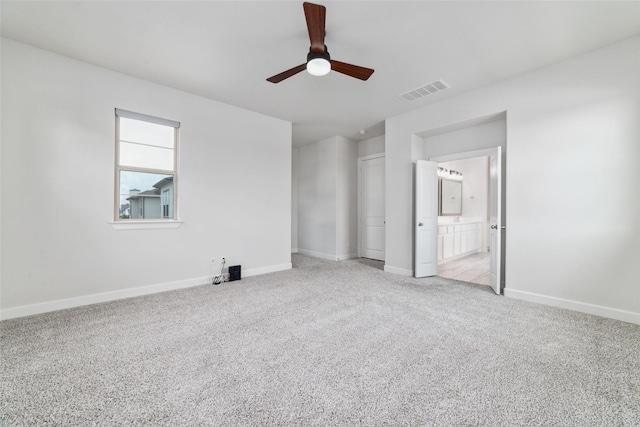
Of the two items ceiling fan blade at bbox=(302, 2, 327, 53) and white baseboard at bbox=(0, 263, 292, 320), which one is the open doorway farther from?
white baseboard at bbox=(0, 263, 292, 320)

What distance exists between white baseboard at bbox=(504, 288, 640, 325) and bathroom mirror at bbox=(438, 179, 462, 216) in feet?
10.3

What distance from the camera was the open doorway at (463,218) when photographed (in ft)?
18.5

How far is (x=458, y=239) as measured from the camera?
638 centimetres

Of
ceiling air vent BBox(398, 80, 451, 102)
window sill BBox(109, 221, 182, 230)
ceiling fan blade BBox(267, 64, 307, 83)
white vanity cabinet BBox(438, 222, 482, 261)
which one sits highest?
ceiling air vent BBox(398, 80, 451, 102)

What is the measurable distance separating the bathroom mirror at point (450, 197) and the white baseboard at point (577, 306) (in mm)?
3130

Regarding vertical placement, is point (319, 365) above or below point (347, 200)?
below

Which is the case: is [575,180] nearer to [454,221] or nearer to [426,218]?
[426,218]

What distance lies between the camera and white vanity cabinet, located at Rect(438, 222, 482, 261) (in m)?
5.75

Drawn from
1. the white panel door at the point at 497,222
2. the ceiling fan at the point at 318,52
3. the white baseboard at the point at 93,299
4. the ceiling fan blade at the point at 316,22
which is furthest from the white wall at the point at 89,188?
the white panel door at the point at 497,222

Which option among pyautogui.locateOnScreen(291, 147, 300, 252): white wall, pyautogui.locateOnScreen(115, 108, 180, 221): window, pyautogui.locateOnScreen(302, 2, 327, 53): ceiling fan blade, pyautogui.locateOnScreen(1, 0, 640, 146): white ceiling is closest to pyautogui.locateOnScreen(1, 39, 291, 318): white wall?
pyautogui.locateOnScreen(115, 108, 180, 221): window

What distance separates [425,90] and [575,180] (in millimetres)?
2181

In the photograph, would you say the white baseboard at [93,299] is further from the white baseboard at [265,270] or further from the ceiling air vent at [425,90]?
the ceiling air vent at [425,90]

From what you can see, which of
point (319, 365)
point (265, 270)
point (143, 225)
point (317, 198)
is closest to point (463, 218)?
point (317, 198)

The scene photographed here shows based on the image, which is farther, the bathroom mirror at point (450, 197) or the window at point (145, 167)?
the bathroom mirror at point (450, 197)
